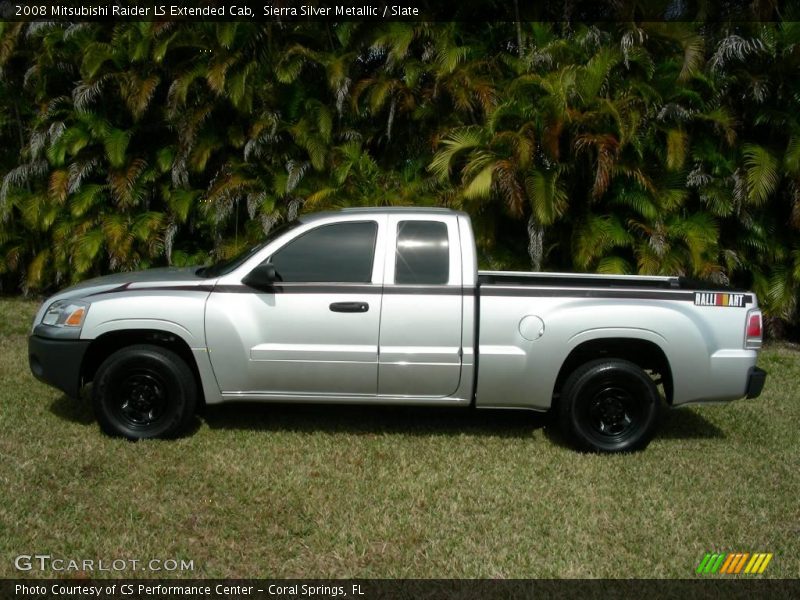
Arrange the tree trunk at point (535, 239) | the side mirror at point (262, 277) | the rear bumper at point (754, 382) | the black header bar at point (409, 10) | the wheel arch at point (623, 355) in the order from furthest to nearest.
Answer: the black header bar at point (409, 10) < the tree trunk at point (535, 239) < the wheel arch at point (623, 355) < the rear bumper at point (754, 382) < the side mirror at point (262, 277)

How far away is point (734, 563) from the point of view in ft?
14.0

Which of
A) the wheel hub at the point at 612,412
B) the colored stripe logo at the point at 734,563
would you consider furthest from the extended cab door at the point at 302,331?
the colored stripe logo at the point at 734,563

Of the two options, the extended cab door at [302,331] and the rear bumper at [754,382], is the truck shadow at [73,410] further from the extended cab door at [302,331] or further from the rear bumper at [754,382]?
the rear bumper at [754,382]

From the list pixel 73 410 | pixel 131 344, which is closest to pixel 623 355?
pixel 131 344

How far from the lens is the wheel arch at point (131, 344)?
5730mm

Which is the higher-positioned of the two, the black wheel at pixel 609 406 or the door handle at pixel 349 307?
the door handle at pixel 349 307

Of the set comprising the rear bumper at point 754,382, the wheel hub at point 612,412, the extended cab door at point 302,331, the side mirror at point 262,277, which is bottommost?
the wheel hub at point 612,412

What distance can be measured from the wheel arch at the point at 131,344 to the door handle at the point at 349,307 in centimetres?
110

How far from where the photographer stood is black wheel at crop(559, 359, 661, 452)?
568 cm

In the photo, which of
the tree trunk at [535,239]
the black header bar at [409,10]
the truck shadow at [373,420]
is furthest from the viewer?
the black header bar at [409,10]

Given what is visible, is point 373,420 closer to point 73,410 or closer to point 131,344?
point 131,344

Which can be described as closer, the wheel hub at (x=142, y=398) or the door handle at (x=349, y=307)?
the door handle at (x=349, y=307)

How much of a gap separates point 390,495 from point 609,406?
6.19ft

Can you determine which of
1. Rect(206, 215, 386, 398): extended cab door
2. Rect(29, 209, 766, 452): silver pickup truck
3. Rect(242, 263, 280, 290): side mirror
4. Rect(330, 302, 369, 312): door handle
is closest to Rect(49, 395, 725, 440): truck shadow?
Rect(29, 209, 766, 452): silver pickup truck
